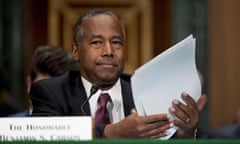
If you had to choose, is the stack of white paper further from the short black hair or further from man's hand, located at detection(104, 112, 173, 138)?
the short black hair

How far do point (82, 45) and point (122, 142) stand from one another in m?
0.61

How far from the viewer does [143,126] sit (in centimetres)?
219

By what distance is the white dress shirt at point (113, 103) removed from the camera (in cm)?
246

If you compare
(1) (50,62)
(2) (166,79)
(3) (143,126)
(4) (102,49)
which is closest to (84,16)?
(4) (102,49)

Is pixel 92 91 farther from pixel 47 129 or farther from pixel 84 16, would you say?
pixel 47 129

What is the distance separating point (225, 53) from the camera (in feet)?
19.8

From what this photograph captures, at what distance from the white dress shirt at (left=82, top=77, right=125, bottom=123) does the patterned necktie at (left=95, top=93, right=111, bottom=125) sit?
0.01m

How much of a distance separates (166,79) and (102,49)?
239 mm

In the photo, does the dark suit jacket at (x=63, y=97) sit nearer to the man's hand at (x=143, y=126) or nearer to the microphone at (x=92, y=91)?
the microphone at (x=92, y=91)

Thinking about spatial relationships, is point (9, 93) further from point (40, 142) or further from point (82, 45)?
point (40, 142)

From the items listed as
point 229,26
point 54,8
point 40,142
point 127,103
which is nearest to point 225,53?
point 229,26

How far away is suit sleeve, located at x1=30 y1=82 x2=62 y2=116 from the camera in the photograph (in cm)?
249

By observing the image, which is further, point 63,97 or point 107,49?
point 63,97

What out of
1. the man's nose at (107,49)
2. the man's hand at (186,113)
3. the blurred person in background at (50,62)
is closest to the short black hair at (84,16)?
the man's nose at (107,49)
